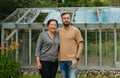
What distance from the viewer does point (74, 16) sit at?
1184 centimetres

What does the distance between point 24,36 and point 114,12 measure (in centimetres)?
320

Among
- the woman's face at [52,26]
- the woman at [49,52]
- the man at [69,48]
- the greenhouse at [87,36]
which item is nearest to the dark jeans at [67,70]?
the man at [69,48]

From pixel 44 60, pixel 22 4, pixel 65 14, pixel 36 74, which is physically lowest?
pixel 36 74

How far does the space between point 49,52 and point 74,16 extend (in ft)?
22.5

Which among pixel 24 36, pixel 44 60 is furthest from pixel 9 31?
pixel 44 60

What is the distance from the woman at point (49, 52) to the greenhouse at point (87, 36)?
6008 mm

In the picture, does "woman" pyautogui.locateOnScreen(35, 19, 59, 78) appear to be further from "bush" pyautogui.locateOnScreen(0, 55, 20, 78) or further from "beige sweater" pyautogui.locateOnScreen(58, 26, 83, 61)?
"bush" pyautogui.locateOnScreen(0, 55, 20, 78)

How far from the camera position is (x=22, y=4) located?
47.5ft

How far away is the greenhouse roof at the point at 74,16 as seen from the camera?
1133cm

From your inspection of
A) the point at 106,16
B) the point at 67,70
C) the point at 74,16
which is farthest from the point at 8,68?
the point at 67,70

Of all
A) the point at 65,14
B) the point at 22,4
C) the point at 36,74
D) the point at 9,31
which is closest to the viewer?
the point at 65,14

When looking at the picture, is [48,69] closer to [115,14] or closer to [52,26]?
[52,26]

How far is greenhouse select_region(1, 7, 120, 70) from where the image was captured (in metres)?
11.2

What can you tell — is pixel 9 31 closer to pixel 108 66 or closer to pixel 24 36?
pixel 24 36
